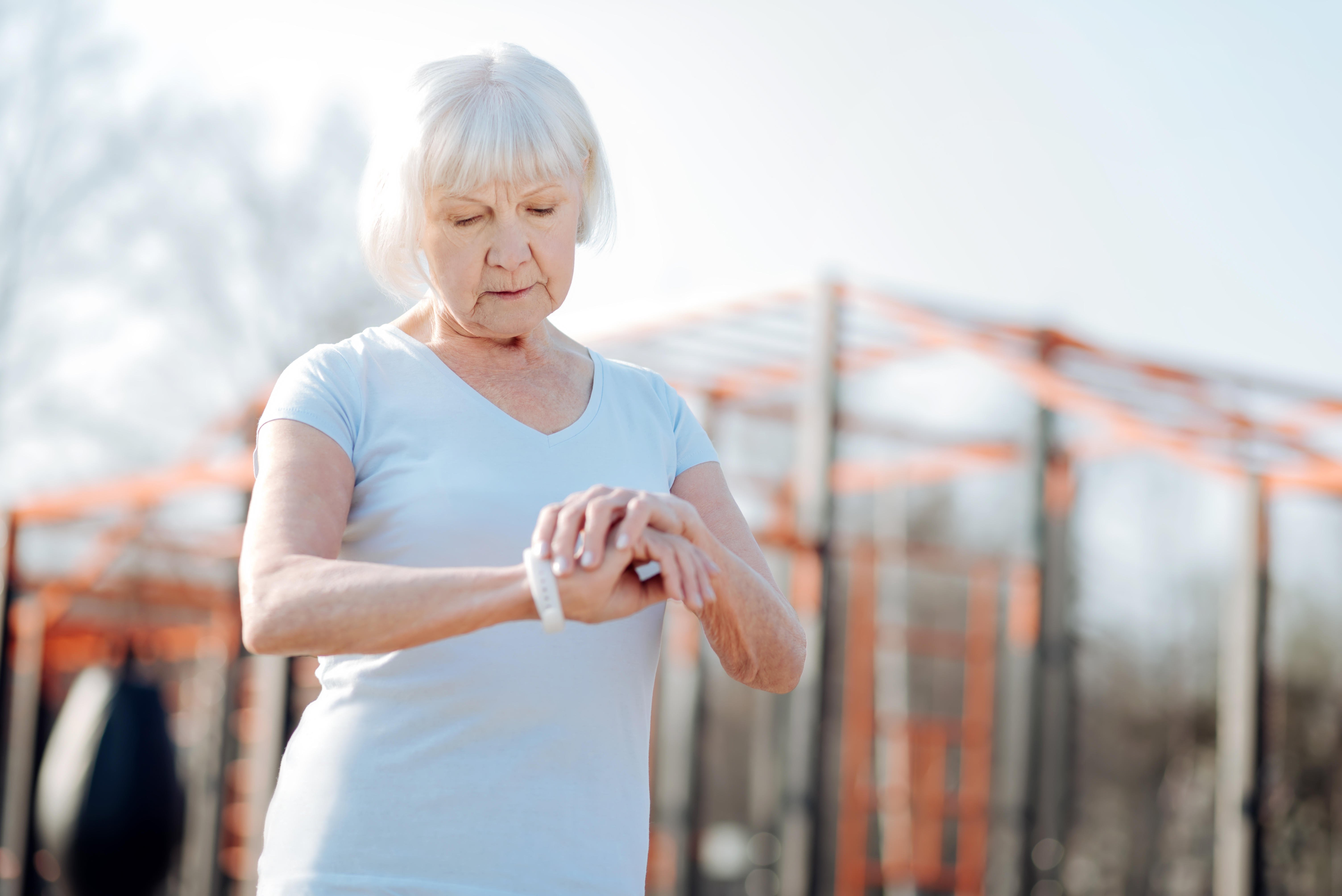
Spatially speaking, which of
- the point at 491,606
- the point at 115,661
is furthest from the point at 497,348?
the point at 115,661

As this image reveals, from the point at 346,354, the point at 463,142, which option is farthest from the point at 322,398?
the point at 463,142

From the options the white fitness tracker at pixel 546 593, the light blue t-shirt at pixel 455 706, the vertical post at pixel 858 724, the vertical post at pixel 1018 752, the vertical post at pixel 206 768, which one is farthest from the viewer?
the vertical post at pixel 206 768

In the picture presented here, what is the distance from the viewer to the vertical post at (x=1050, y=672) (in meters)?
6.78

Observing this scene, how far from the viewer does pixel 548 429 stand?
4.66 feet

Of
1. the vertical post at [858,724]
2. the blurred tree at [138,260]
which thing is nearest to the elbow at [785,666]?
the vertical post at [858,724]

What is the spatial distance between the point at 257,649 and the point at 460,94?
0.61 m

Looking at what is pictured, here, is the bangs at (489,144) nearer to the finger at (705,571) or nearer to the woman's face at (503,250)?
the woman's face at (503,250)

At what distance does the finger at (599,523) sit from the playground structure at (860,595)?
135 inches

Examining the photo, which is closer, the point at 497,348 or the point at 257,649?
the point at 257,649

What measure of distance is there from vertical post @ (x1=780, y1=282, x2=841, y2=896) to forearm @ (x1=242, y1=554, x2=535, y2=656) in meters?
4.58

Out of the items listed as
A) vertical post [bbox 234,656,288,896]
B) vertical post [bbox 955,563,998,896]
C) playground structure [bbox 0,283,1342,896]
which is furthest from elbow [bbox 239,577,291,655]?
vertical post [bbox 955,563,998,896]

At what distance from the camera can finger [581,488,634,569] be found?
1163 millimetres

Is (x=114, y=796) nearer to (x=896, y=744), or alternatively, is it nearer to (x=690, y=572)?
(x=896, y=744)

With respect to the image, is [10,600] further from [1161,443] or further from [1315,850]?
[1315,850]
